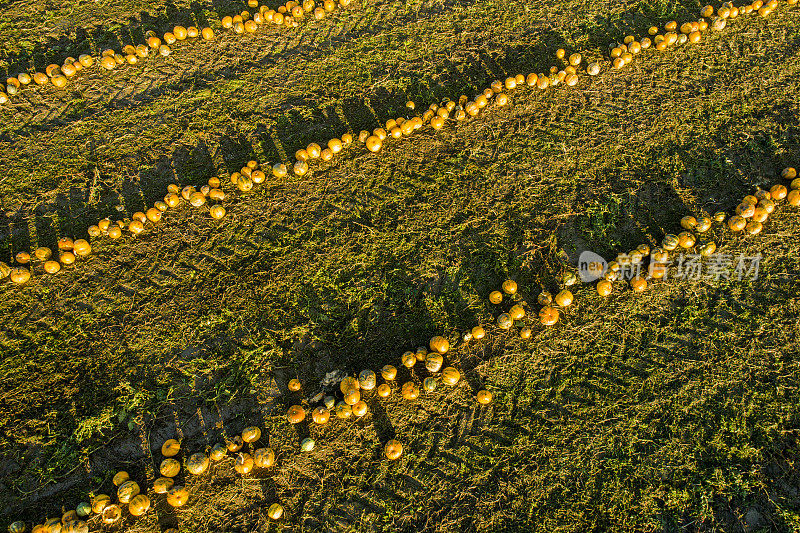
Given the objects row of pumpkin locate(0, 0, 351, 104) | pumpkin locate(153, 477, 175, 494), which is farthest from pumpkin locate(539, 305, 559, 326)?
row of pumpkin locate(0, 0, 351, 104)

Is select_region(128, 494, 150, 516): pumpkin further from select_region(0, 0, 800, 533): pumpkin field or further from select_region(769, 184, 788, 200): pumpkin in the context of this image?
select_region(769, 184, 788, 200): pumpkin

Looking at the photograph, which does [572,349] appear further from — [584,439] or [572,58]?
[572,58]

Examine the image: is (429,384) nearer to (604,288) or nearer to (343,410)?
(343,410)

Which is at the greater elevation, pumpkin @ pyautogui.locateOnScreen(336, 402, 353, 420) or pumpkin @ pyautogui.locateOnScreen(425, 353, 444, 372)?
pumpkin @ pyautogui.locateOnScreen(425, 353, 444, 372)

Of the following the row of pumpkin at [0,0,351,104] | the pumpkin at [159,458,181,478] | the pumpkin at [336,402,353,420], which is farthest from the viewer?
the row of pumpkin at [0,0,351,104]

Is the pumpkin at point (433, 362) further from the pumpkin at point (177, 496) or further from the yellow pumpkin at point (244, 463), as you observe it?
the pumpkin at point (177, 496)

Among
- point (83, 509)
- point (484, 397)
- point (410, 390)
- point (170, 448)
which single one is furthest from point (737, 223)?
point (83, 509)
